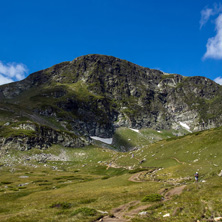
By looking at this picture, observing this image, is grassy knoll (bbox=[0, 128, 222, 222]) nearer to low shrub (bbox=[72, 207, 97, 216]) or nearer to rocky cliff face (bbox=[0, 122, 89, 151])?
low shrub (bbox=[72, 207, 97, 216])

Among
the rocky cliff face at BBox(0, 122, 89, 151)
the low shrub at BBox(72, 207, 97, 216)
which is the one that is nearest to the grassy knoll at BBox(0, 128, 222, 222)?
the low shrub at BBox(72, 207, 97, 216)

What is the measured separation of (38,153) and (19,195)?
106583 mm

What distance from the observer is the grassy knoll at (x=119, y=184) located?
710 inches

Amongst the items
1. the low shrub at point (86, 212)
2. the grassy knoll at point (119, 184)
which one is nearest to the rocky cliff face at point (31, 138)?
the grassy knoll at point (119, 184)

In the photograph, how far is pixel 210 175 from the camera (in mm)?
36750

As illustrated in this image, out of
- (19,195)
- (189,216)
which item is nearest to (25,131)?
(19,195)

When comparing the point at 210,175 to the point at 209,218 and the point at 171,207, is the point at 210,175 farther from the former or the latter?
the point at 209,218

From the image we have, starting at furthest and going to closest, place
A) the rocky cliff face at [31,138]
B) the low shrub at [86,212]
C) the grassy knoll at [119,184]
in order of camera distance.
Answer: the rocky cliff face at [31,138]
the grassy knoll at [119,184]
the low shrub at [86,212]

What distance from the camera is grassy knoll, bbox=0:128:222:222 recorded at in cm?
1803

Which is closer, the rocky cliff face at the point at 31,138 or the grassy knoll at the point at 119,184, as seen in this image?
the grassy knoll at the point at 119,184

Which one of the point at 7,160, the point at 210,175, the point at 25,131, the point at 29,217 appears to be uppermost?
the point at 25,131

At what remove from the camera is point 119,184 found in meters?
43.4

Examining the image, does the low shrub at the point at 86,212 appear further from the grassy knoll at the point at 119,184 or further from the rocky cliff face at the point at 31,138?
the rocky cliff face at the point at 31,138

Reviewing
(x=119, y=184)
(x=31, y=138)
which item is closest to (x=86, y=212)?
(x=119, y=184)
